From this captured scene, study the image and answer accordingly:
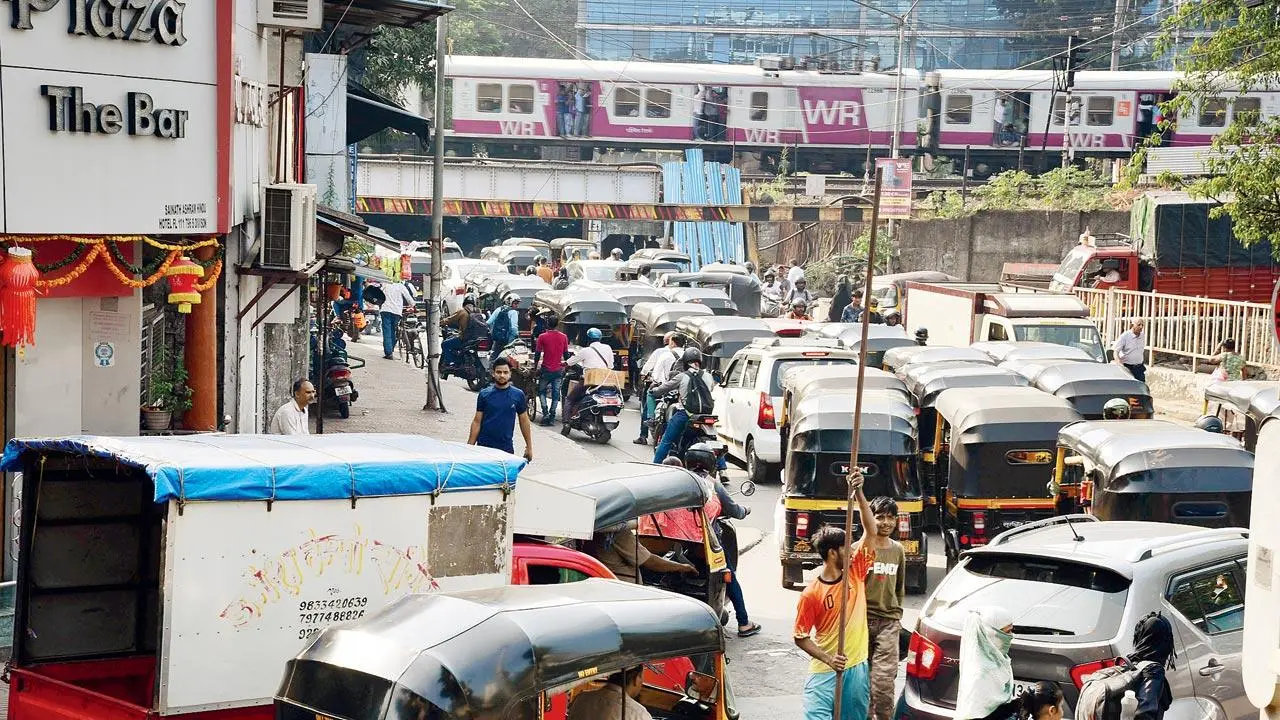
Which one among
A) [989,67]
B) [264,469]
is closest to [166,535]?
[264,469]

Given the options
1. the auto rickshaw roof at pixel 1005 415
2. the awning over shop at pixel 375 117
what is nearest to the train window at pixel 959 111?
the awning over shop at pixel 375 117

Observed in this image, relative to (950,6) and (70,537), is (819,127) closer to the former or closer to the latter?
(950,6)

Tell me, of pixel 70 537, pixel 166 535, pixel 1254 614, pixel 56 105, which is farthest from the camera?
pixel 56 105

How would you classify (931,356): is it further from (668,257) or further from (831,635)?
(668,257)

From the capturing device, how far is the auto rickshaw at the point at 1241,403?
16.9 m

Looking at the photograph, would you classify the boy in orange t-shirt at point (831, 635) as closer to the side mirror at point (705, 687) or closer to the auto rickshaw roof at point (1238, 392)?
the side mirror at point (705, 687)

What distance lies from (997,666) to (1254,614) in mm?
2242

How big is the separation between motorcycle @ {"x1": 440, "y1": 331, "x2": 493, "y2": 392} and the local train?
25710 millimetres

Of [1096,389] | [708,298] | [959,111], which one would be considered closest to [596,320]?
[708,298]

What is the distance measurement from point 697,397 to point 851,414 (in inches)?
169

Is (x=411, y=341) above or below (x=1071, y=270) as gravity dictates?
below

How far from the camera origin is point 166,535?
23.1 ft

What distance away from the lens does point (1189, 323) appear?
26125mm

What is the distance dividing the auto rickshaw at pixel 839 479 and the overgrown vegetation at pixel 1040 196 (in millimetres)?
28889
